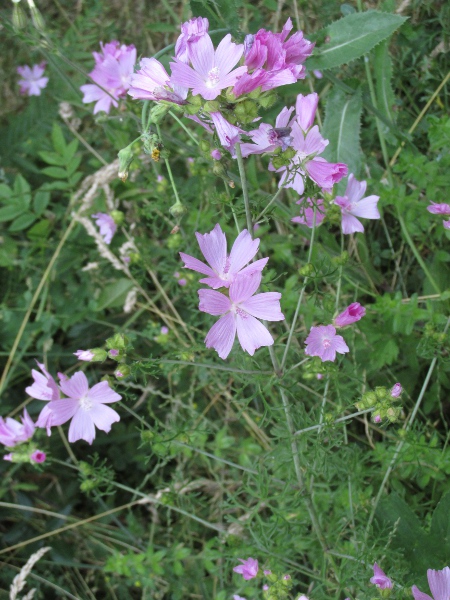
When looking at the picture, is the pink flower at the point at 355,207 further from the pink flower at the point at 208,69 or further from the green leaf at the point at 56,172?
the green leaf at the point at 56,172

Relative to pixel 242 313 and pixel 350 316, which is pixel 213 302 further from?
pixel 350 316

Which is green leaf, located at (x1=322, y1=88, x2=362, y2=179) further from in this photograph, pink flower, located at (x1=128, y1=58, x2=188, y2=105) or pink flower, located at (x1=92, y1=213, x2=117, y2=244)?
pink flower, located at (x1=128, y1=58, x2=188, y2=105)

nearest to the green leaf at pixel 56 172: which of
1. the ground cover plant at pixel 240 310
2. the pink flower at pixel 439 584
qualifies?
the ground cover plant at pixel 240 310

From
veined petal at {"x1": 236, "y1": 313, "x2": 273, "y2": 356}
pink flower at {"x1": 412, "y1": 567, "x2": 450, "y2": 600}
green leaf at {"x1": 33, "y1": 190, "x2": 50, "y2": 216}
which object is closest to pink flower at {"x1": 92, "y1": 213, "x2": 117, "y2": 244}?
green leaf at {"x1": 33, "y1": 190, "x2": 50, "y2": 216}

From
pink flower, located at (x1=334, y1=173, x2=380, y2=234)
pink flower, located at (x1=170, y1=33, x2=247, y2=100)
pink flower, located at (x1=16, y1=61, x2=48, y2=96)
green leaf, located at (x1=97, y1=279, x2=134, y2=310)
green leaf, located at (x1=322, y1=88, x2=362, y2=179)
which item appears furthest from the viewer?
pink flower, located at (x1=16, y1=61, x2=48, y2=96)

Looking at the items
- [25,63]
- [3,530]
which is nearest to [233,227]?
[3,530]
